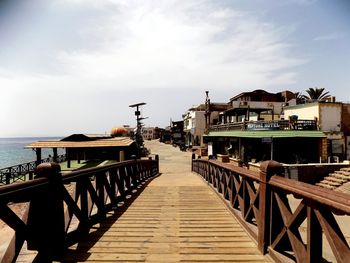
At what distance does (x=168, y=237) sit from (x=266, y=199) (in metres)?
1.91

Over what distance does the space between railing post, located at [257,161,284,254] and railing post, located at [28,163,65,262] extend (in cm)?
305

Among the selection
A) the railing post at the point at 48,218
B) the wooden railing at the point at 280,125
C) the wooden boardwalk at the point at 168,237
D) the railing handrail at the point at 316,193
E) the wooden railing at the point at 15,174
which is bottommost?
the wooden railing at the point at 15,174

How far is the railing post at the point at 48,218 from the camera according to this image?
3559mm

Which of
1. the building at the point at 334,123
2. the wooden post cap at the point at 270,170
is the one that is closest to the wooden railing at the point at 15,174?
the wooden post cap at the point at 270,170

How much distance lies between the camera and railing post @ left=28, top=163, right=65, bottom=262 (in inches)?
140

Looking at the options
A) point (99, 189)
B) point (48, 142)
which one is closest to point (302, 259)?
point (99, 189)

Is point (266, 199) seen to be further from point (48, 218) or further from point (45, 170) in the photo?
point (45, 170)

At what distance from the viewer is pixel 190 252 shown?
168 inches

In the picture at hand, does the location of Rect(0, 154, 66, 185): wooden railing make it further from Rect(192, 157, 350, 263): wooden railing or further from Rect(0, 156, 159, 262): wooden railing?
Rect(192, 157, 350, 263): wooden railing

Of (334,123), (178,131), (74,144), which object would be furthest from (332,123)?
(178,131)

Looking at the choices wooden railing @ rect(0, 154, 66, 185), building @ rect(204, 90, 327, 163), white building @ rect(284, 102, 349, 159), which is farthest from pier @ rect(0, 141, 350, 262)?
white building @ rect(284, 102, 349, 159)

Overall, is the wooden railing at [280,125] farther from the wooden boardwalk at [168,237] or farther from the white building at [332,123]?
the wooden boardwalk at [168,237]

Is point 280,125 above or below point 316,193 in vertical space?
above

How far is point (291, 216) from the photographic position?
339 centimetres
